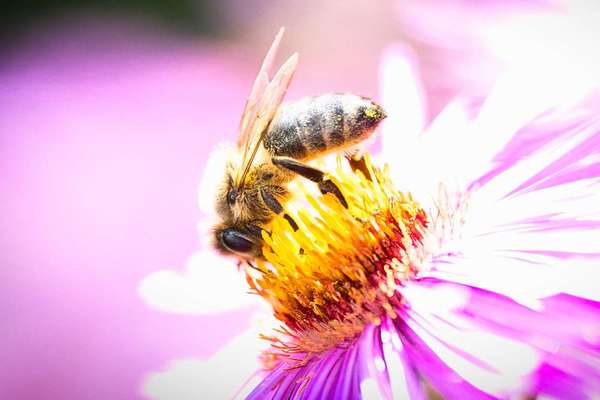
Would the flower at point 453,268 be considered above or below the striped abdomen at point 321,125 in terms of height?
below

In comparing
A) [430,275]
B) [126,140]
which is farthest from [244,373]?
[126,140]

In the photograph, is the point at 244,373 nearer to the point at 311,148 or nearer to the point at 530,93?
the point at 311,148

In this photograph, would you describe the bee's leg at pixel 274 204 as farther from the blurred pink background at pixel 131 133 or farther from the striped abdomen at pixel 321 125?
Answer: the blurred pink background at pixel 131 133

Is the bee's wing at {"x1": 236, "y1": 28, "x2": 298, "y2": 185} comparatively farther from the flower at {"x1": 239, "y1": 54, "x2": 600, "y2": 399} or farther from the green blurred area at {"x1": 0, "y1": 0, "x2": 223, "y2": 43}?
the green blurred area at {"x1": 0, "y1": 0, "x2": 223, "y2": 43}

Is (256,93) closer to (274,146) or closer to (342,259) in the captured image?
(274,146)

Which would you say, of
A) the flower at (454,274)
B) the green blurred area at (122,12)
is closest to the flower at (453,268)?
the flower at (454,274)

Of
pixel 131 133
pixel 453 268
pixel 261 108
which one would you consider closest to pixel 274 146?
pixel 261 108

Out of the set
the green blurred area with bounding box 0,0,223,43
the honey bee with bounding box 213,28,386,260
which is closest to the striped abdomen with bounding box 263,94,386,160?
the honey bee with bounding box 213,28,386,260
